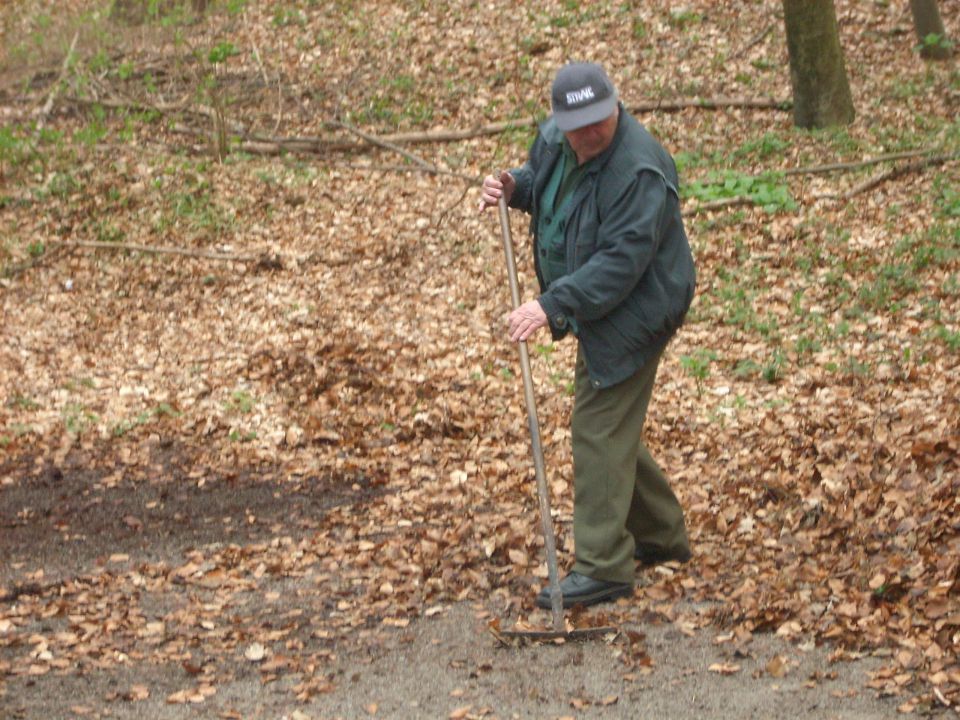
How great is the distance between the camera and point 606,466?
4988mm

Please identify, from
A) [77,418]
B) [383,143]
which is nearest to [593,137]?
[77,418]

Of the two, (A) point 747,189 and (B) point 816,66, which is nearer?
(A) point 747,189

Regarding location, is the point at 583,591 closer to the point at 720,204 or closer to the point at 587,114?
the point at 587,114

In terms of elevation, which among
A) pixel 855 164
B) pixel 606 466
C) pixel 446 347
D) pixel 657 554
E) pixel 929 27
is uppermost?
pixel 929 27

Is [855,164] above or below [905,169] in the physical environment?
above

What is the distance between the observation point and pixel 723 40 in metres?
14.3

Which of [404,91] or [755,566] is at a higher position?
[404,91]

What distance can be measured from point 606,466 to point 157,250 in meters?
7.36

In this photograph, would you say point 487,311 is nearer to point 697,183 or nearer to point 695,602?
point 697,183

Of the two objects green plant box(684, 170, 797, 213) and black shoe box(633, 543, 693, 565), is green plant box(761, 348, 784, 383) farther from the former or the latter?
black shoe box(633, 543, 693, 565)

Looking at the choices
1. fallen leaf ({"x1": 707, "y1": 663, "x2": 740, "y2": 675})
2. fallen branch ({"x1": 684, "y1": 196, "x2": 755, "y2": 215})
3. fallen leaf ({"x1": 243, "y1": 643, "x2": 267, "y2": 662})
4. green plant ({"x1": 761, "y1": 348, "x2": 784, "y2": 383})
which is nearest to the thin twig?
fallen branch ({"x1": 684, "y1": 196, "x2": 755, "y2": 215})

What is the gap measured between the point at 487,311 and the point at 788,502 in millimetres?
4300

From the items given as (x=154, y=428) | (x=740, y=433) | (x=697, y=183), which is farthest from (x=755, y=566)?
(x=697, y=183)

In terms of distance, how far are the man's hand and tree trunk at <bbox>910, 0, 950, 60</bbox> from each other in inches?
405
